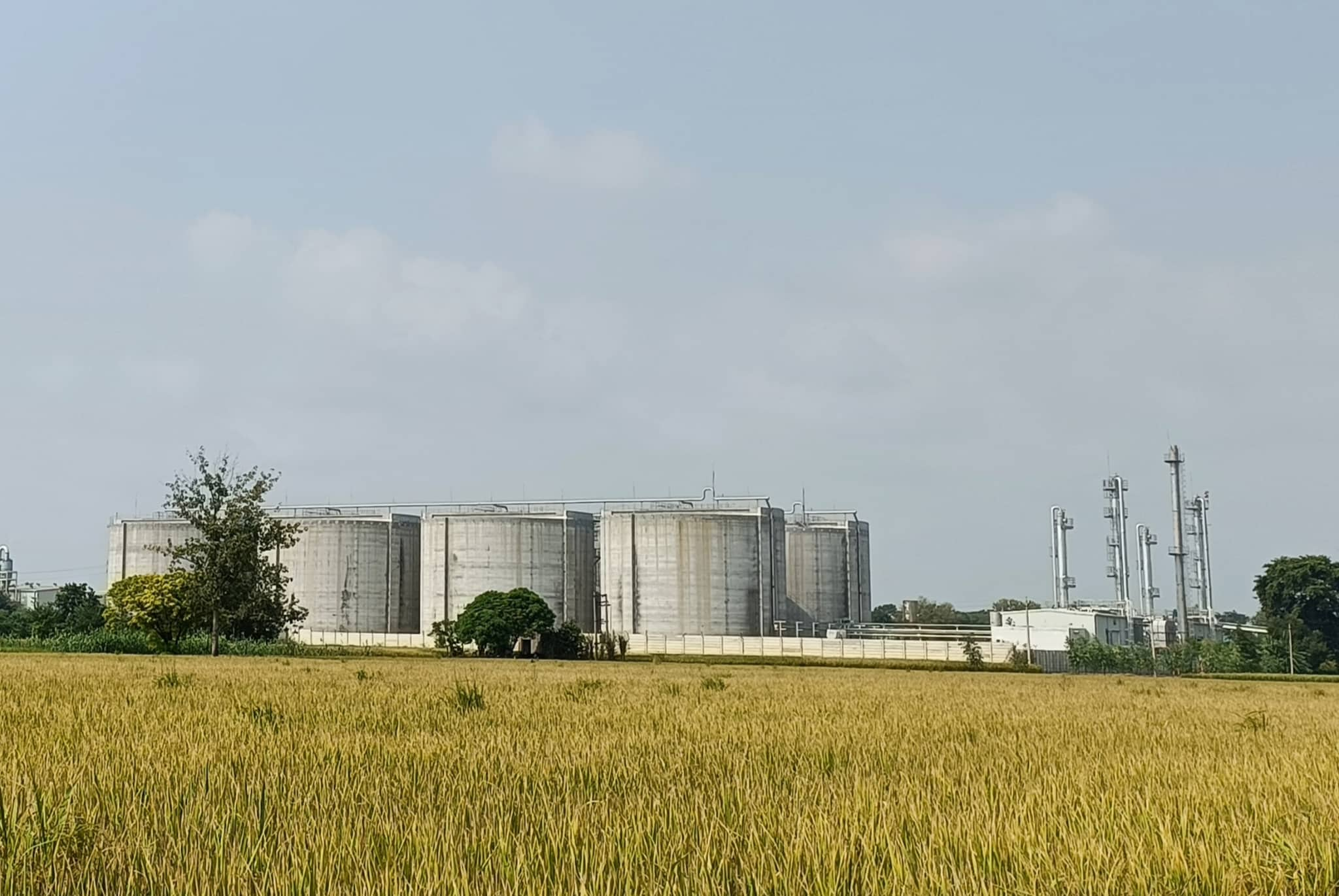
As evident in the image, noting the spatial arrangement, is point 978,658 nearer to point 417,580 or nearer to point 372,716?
point 417,580

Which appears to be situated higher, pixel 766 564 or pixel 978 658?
pixel 766 564

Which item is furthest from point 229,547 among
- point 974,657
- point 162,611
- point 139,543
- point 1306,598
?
point 1306,598

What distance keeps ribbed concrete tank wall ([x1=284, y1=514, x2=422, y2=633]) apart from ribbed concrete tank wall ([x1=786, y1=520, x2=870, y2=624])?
1413 inches

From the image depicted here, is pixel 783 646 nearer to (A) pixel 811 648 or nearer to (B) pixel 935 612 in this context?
(A) pixel 811 648

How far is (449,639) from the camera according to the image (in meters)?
78.6

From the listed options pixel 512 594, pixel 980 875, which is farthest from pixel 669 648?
pixel 980 875

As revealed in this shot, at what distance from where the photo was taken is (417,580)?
114500 millimetres

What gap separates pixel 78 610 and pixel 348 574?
23458 mm

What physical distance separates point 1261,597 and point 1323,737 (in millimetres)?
114591

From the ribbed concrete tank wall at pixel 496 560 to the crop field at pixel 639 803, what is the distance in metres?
92.0

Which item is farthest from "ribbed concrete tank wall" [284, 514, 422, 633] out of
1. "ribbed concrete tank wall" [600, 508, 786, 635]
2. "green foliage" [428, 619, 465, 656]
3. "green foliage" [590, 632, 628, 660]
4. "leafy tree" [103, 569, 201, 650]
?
"green foliage" [590, 632, 628, 660]

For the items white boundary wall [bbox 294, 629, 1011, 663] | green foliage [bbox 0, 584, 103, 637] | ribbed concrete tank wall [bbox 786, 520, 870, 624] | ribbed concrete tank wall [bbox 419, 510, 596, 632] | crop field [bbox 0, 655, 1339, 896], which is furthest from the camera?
ribbed concrete tank wall [bbox 786, 520, 870, 624]

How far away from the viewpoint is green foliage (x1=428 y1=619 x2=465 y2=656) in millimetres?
77062

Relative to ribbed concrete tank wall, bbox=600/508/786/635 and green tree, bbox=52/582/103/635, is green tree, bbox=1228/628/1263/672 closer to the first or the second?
ribbed concrete tank wall, bbox=600/508/786/635
